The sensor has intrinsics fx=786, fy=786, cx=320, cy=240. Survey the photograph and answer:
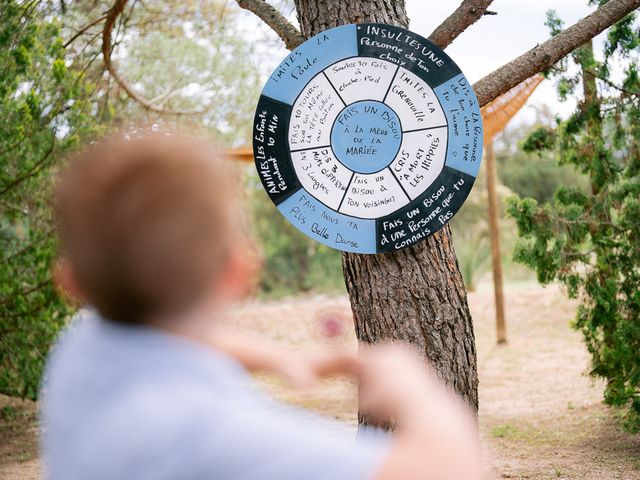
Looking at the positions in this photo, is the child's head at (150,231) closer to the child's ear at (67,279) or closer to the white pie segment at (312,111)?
the child's ear at (67,279)

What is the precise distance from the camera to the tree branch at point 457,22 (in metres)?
3.21

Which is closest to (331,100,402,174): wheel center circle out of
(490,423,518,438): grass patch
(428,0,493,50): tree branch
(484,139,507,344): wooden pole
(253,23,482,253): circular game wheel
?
(253,23,482,253): circular game wheel

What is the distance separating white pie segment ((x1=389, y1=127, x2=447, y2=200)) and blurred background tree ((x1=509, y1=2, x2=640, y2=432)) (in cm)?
216

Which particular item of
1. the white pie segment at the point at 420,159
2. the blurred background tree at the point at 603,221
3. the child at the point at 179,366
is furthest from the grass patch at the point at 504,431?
the child at the point at 179,366

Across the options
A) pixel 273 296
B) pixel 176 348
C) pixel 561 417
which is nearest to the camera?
pixel 176 348

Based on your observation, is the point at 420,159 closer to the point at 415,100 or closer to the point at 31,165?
the point at 415,100

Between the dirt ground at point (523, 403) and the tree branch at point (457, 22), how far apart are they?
1327 mm

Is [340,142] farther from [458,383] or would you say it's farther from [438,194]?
[458,383]

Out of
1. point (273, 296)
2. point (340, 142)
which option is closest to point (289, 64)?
point (340, 142)

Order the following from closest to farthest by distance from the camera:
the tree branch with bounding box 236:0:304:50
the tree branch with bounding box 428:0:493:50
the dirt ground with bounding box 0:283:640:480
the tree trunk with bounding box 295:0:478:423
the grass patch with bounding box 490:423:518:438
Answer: the tree trunk with bounding box 295:0:478:423, the tree branch with bounding box 428:0:493:50, the tree branch with bounding box 236:0:304:50, the dirt ground with bounding box 0:283:640:480, the grass patch with bounding box 490:423:518:438

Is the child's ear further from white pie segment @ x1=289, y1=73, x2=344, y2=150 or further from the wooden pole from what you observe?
the wooden pole

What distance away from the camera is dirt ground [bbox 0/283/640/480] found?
439 centimetres

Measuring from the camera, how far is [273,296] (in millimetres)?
15102

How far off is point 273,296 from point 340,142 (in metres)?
12.3
